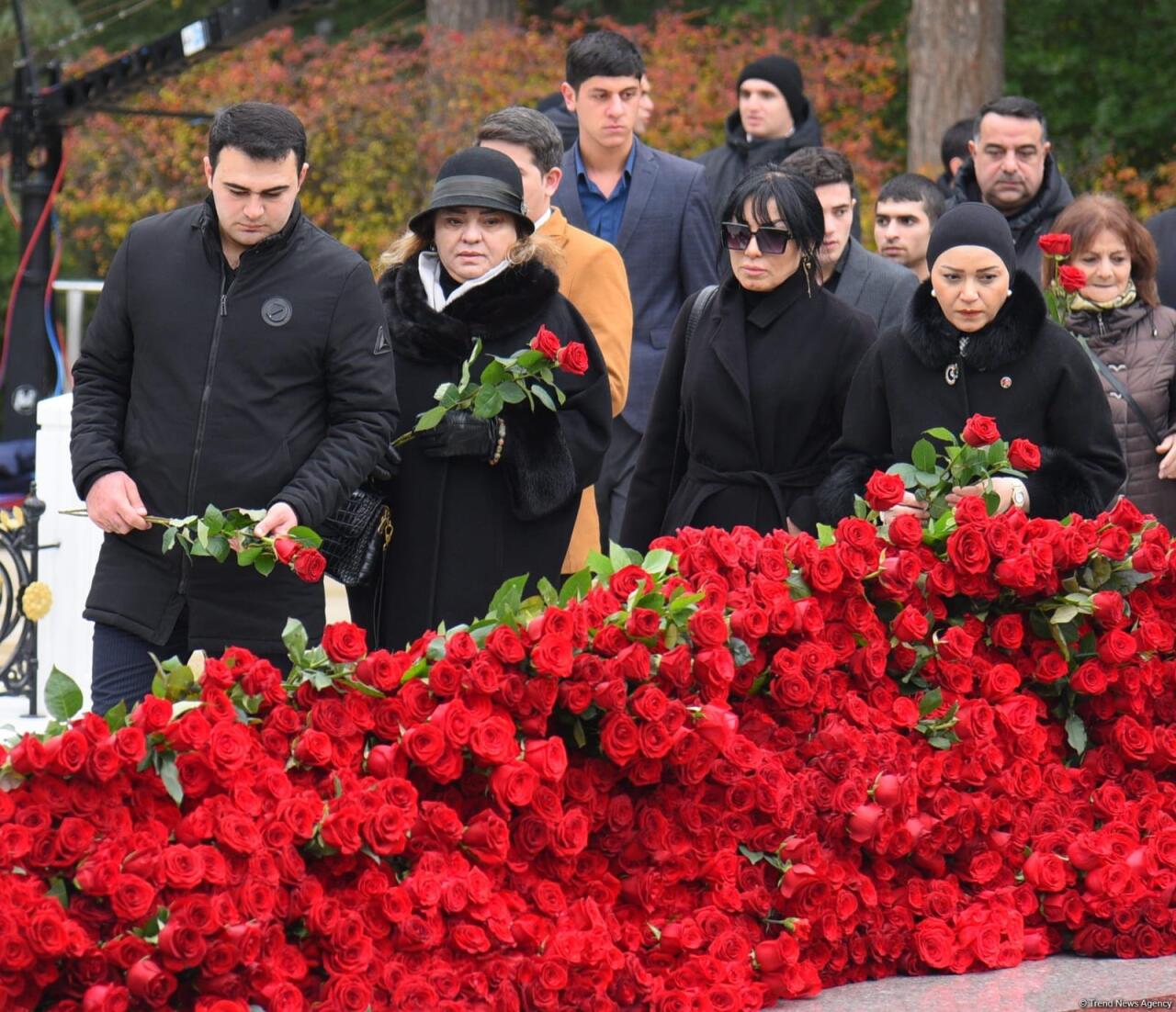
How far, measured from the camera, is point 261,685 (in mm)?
3562

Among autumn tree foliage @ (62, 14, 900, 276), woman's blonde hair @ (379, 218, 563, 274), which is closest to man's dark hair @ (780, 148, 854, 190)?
woman's blonde hair @ (379, 218, 563, 274)

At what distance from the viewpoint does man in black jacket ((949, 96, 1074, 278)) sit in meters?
6.72

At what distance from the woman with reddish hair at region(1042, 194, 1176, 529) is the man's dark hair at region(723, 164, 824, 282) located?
111 cm

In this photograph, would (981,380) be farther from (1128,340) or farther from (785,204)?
(1128,340)

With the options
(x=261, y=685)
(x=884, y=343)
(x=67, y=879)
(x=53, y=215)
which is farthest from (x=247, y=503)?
(x=53, y=215)

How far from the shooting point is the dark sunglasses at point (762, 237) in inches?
200

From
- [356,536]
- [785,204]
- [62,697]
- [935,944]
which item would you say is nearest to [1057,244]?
[785,204]

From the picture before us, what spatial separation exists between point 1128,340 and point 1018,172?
105 cm

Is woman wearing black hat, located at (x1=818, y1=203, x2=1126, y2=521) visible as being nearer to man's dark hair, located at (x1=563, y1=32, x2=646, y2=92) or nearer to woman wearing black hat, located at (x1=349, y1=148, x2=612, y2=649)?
woman wearing black hat, located at (x1=349, y1=148, x2=612, y2=649)

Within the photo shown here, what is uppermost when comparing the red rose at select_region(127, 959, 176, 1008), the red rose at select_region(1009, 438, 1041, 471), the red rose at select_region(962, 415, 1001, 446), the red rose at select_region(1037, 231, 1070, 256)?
the red rose at select_region(1037, 231, 1070, 256)

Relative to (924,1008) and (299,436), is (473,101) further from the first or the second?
(924,1008)

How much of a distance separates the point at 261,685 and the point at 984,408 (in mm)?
2168

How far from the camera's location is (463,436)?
15.5 feet

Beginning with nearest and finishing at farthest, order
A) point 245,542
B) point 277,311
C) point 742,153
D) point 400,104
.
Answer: point 245,542
point 277,311
point 742,153
point 400,104
